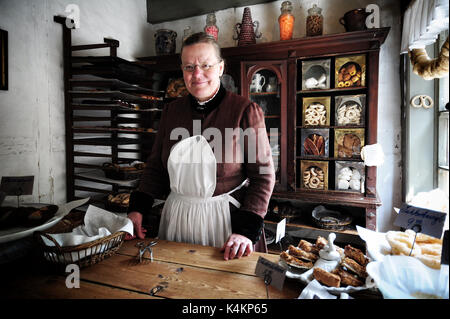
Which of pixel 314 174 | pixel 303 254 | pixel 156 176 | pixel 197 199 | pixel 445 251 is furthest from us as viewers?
pixel 314 174

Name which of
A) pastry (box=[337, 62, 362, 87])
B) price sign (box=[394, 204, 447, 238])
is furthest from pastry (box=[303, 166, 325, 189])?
price sign (box=[394, 204, 447, 238])

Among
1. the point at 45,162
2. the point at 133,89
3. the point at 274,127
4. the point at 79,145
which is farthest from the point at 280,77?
the point at 45,162

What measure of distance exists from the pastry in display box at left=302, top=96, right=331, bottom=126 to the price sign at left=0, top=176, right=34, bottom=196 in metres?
2.44

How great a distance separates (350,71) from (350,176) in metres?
1.07

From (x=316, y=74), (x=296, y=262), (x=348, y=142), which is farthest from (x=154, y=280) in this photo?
(x=316, y=74)

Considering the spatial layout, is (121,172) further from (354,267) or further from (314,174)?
(354,267)

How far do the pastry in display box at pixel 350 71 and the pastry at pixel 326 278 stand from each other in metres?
2.27

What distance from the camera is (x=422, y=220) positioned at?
0.67 metres

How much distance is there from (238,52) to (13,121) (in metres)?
2.16

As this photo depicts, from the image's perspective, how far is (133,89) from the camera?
104 inches

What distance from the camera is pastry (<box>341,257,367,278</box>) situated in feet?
2.76

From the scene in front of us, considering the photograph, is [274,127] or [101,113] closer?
[101,113]

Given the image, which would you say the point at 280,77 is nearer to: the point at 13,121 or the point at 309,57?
the point at 309,57

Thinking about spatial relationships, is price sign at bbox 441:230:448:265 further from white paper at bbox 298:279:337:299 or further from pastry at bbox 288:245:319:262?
pastry at bbox 288:245:319:262
